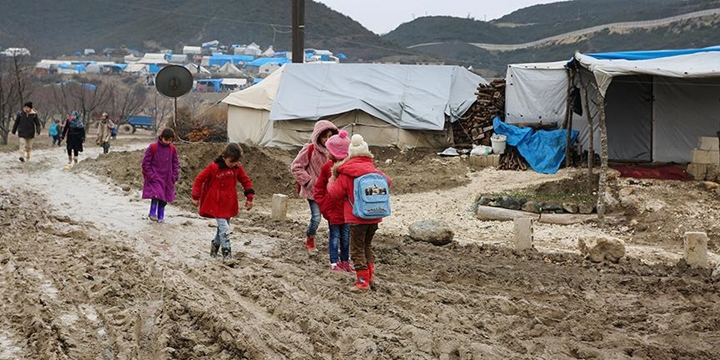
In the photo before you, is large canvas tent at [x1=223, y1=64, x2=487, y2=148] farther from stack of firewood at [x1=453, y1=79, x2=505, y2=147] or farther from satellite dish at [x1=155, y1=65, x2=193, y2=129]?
satellite dish at [x1=155, y1=65, x2=193, y2=129]

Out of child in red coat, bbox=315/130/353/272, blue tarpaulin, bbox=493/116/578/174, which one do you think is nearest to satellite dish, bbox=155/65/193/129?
blue tarpaulin, bbox=493/116/578/174

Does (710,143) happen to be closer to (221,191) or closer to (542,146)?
(542,146)

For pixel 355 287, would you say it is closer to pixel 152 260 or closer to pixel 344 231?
pixel 344 231

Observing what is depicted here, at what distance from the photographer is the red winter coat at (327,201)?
9.62 meters

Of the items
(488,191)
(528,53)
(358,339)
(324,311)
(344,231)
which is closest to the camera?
(358,339)

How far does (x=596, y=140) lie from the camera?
822 inches

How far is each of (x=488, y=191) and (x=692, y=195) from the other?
3.87m

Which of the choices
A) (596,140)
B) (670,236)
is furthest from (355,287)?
(596,140)

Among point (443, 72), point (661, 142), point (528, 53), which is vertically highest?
point (528, 53)

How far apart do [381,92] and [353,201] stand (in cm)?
1812

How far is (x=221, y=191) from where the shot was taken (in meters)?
10.1

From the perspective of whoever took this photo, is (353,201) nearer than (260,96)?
Yes

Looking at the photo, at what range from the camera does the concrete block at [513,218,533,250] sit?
1209 centimetres

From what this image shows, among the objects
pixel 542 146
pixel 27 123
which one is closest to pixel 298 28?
pixel 27 123
